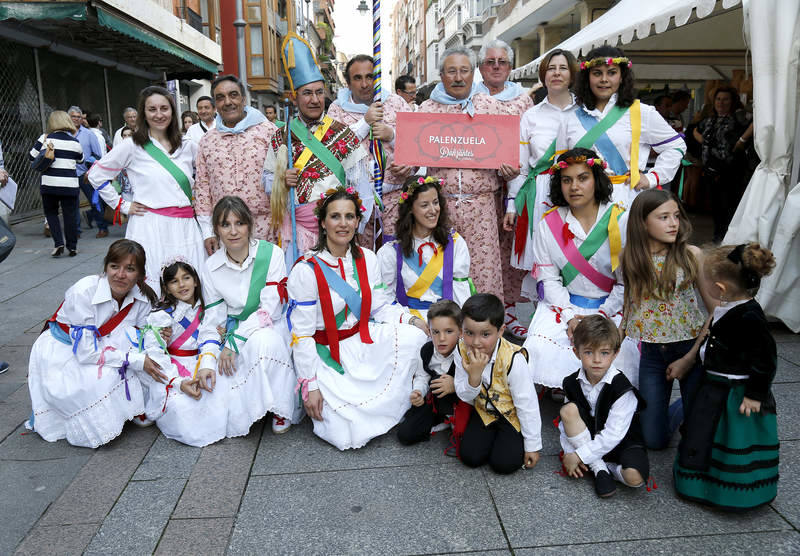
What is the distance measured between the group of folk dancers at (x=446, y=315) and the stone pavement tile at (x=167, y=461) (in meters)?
0.08

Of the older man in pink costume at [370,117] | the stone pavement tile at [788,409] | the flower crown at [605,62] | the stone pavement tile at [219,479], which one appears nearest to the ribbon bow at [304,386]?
the stone pavement tile at [219,479]

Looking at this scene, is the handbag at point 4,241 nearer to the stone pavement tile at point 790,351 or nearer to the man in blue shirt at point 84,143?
the stone pavement tile at point 790,351

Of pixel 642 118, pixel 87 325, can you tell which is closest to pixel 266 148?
pixel 87 325

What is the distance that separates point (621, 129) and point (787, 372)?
1.87 m

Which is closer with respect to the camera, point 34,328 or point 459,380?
point 459,380

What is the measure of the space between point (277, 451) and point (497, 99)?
9.79 ft

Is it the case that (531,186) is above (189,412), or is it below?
above

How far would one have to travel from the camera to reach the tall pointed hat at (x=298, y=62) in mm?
4133

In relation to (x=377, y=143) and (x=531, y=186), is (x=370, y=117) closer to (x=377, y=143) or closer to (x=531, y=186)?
(x=377, y=143)

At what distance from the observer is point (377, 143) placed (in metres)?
4.50

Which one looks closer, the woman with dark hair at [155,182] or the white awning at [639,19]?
the woman with dark hair at [155,182]

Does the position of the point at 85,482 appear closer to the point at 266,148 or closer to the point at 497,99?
the point at 266,148

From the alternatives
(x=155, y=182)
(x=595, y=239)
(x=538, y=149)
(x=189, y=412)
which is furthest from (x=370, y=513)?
(x=155, y=182)

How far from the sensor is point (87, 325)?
3512 millimetres
